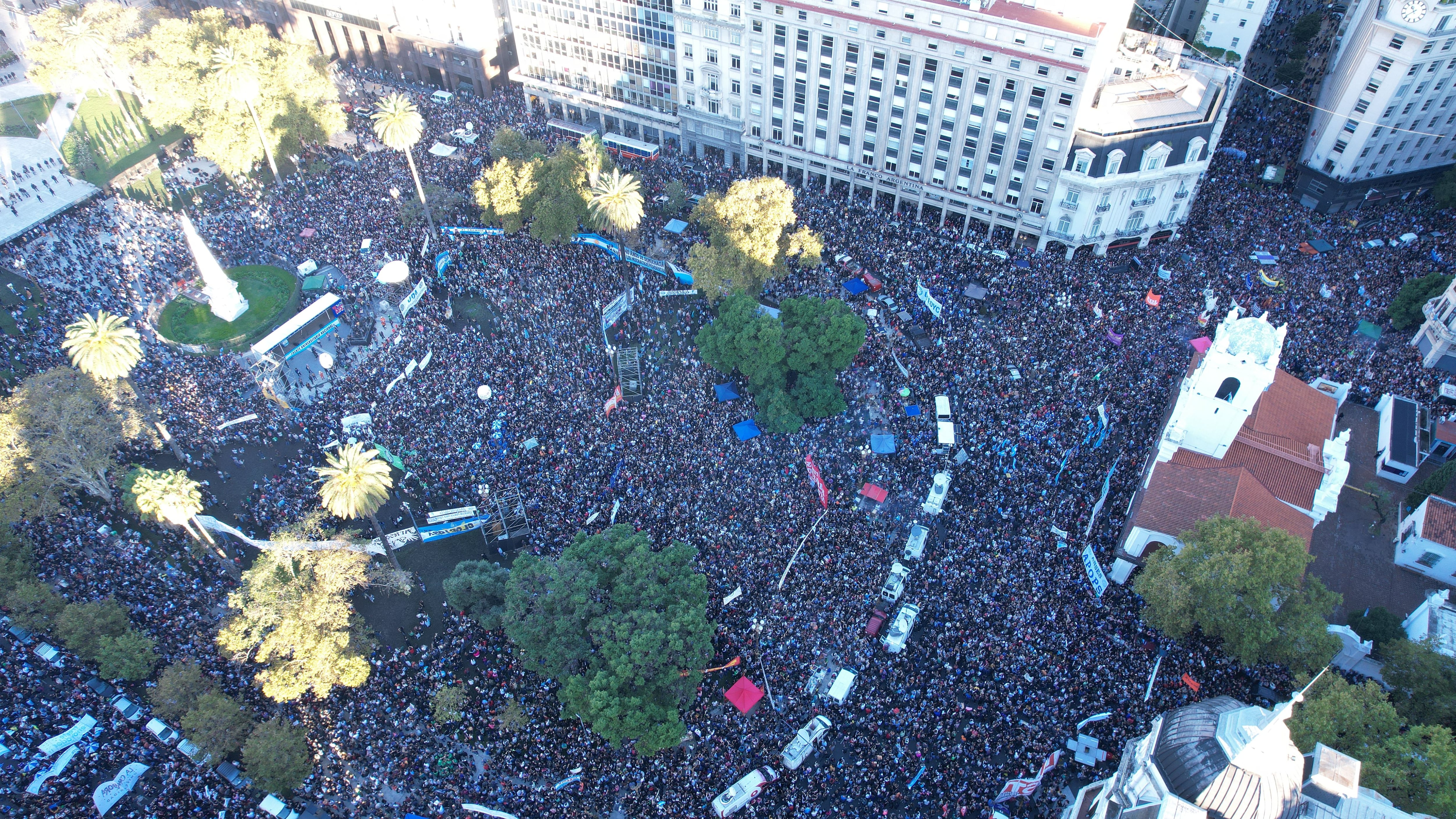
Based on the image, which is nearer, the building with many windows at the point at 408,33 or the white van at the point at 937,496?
the white van at the point at 937,496

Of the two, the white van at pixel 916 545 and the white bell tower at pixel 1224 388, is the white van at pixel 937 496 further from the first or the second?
the white bell tower at pixel 1224 388

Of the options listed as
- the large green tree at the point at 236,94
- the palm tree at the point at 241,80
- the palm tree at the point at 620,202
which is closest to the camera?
the palm tree at the point at 620,202

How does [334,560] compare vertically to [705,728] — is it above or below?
above

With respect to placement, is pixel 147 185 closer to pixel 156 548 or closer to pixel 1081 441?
pixel 156 548

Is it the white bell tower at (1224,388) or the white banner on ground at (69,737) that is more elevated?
the white bell tower at (1224,388)

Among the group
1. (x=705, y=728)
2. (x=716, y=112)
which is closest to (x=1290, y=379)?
(x=705, y=728)

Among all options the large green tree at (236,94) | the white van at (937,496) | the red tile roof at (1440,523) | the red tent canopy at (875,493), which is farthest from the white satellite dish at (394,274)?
the red tile roof at (1440,523)
